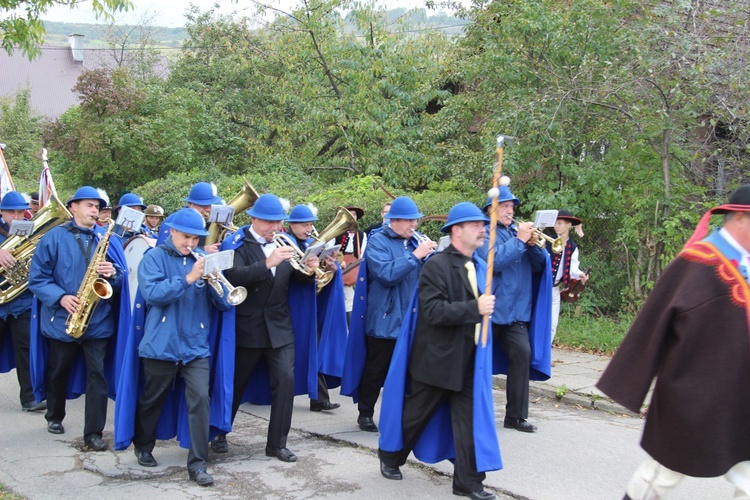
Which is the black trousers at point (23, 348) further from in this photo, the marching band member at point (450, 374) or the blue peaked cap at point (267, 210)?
the marching band member at point (450, 374)

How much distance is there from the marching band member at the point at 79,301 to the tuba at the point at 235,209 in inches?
51.1

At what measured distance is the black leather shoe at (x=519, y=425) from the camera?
750 cm

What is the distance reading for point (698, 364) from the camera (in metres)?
4.09

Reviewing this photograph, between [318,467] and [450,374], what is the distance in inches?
58.9

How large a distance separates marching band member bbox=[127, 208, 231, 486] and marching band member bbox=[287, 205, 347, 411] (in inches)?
48.0

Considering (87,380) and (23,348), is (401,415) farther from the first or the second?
(23,348)

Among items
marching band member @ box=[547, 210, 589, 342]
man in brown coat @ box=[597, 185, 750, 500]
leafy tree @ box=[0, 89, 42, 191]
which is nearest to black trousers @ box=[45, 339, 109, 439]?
man in brown coat @ box=[597, 185, 750, 500]

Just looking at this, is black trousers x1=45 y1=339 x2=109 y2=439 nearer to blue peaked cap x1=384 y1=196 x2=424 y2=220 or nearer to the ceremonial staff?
blue peaked cap x1=384 y1=196 x2=424 y2=220

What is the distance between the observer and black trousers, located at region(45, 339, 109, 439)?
6.86 metres

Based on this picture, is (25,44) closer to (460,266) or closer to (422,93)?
(460,266)

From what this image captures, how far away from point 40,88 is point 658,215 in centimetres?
5054

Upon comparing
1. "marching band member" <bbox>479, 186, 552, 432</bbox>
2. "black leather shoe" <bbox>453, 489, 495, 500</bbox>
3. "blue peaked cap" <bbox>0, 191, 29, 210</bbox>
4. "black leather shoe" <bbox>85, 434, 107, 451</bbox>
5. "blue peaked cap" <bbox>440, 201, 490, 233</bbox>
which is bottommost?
"black leather shoe" <bbox>85, 434, 107, 451</bbox>

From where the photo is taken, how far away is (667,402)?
13.7 ft

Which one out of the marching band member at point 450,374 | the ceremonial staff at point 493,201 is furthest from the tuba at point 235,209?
the ceremonial staff at point 493,201
